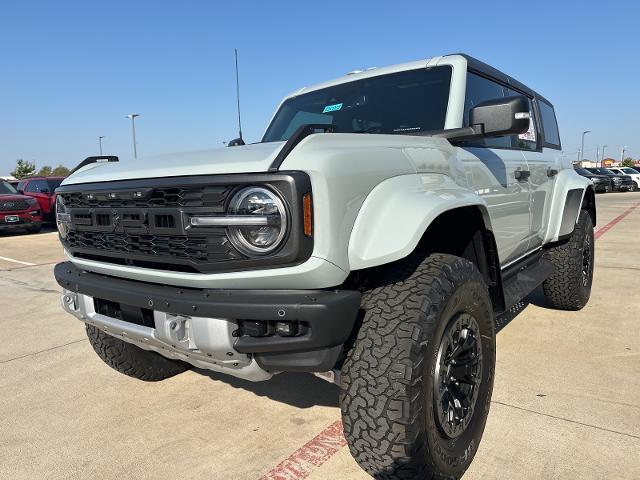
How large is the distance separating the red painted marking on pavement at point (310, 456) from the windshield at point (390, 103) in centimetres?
154

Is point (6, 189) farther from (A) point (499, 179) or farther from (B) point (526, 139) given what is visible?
(A) point (499, 179)

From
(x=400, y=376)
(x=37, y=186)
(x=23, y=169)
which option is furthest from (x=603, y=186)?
(x=23, y=169)

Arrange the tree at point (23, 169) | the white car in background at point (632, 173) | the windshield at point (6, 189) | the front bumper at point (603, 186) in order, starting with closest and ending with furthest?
the windshield at point (6, 189) → the front bumper at point (603, 186) → the white car in background at point (632, 173) → the tree at point (23, 169)

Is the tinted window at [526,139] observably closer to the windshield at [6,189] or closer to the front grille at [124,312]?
the front grille at [124,312]

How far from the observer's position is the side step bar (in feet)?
9.98

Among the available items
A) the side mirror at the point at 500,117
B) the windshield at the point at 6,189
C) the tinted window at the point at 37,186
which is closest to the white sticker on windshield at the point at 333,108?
the side mirror at the point at 500,117

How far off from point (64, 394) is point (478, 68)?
10.7 ft

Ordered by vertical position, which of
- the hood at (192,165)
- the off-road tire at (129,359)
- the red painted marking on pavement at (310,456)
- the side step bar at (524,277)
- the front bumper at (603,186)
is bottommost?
the front bumper at (603,186)

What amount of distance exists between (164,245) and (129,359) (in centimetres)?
136

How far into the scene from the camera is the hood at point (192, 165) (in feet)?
6.03

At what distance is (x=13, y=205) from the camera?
1247 centimetres

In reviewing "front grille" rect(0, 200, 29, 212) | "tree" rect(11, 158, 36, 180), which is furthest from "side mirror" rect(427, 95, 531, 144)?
"tree" rect(11, 158, 36, 180)

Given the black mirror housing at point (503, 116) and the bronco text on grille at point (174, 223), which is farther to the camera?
the black mirror housing at point (503, 116)

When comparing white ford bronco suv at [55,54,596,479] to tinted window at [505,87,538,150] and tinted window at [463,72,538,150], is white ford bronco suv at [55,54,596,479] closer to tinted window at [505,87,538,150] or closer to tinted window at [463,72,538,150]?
tinted window at [463,72,538,150]
